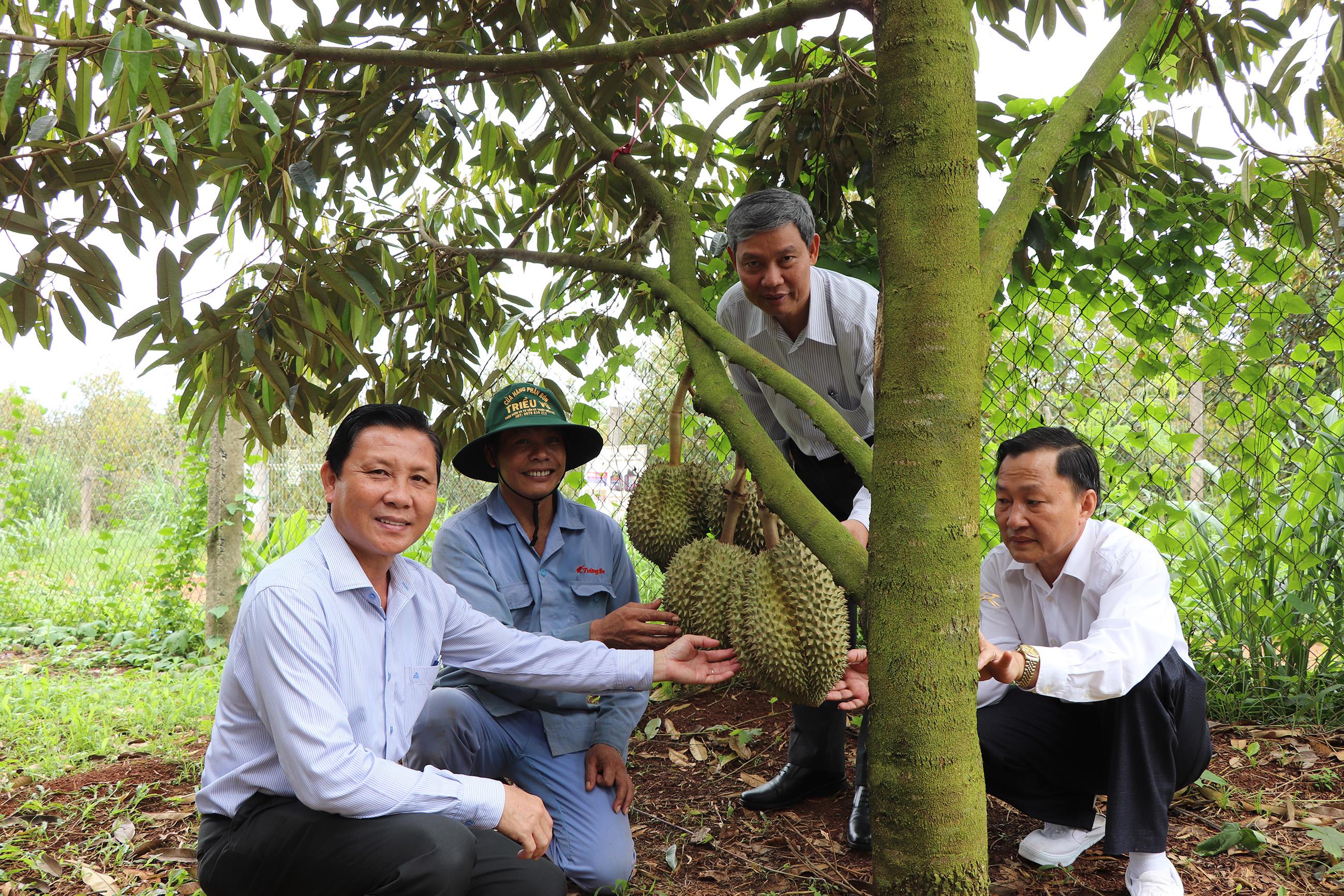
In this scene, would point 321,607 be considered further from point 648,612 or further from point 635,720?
point 635,720

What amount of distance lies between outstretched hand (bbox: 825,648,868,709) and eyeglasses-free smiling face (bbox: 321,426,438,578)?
0.95 m

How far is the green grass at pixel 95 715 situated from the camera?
322 cm

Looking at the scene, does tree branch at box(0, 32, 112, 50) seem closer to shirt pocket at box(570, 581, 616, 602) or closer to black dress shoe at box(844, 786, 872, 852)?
shirt pocket at box(570, 581, 616, 602)

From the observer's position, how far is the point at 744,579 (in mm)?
1938

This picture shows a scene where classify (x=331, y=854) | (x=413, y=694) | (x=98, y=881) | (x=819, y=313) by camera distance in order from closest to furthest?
(x=331, y=854), (x=413, y=694), (x=98, y=881), (x=819, y=313)

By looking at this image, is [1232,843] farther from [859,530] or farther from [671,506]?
[671,506]

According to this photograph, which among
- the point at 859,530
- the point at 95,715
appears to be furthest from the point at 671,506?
the point at 95,715

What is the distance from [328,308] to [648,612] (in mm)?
992

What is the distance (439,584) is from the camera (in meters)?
2.10

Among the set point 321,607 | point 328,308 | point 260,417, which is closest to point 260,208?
point 328,308

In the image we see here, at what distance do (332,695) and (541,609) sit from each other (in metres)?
0.95

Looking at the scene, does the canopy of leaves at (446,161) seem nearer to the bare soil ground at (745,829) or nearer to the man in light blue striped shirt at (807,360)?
the man in light blue striped shirt at (807,360)

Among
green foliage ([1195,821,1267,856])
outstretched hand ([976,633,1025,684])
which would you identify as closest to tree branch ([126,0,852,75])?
outstretched hand ([976,633,1025,684])

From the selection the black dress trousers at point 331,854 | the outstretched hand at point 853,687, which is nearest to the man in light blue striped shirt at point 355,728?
the black dress trousers at point 331,854
